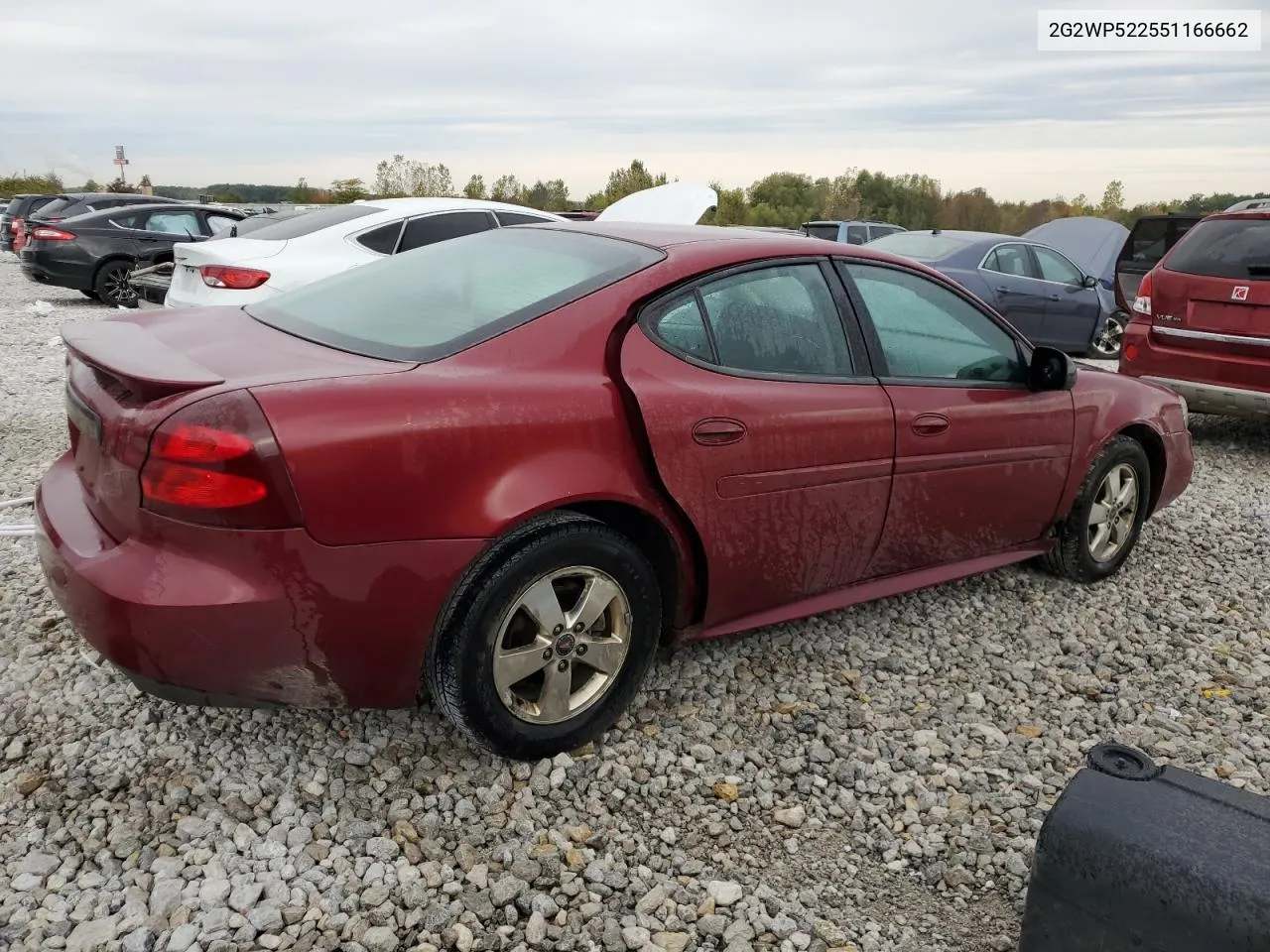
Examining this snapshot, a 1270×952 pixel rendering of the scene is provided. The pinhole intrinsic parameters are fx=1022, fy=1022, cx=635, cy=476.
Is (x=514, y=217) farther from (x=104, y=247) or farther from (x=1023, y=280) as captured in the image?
(x=104, y=247)

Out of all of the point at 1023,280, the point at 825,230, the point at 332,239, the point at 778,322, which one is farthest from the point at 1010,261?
the point at 778,322

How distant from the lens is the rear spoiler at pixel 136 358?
2.36 meters

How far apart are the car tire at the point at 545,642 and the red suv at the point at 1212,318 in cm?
524

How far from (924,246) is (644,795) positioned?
29.1ft

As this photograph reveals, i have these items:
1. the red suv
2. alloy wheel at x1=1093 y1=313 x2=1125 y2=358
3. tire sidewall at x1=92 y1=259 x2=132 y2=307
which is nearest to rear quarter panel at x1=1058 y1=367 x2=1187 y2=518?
the red suv

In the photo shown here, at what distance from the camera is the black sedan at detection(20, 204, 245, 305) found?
13312 millimetres

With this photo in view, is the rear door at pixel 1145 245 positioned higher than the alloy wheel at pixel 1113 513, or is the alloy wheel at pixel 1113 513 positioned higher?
the rear door at pixel 1145 245

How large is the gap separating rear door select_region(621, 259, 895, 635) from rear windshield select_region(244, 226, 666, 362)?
0.88 ft

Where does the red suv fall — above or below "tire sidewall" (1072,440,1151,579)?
above

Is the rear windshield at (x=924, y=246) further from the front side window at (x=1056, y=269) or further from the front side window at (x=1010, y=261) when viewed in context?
the front side window at (x=1056, y=269)

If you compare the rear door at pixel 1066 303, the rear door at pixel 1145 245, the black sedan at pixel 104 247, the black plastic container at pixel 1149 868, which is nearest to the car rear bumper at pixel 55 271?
the black sedan at pixel 104 247

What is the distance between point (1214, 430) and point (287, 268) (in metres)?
7.18

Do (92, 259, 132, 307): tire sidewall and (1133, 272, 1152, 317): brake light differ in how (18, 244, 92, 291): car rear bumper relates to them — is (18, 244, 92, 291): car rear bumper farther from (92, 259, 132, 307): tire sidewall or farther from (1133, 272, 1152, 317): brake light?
(1133, 272, 1152, 317): brake light

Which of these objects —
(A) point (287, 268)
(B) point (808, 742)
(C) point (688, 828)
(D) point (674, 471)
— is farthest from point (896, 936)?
(A) point (287, 268)
